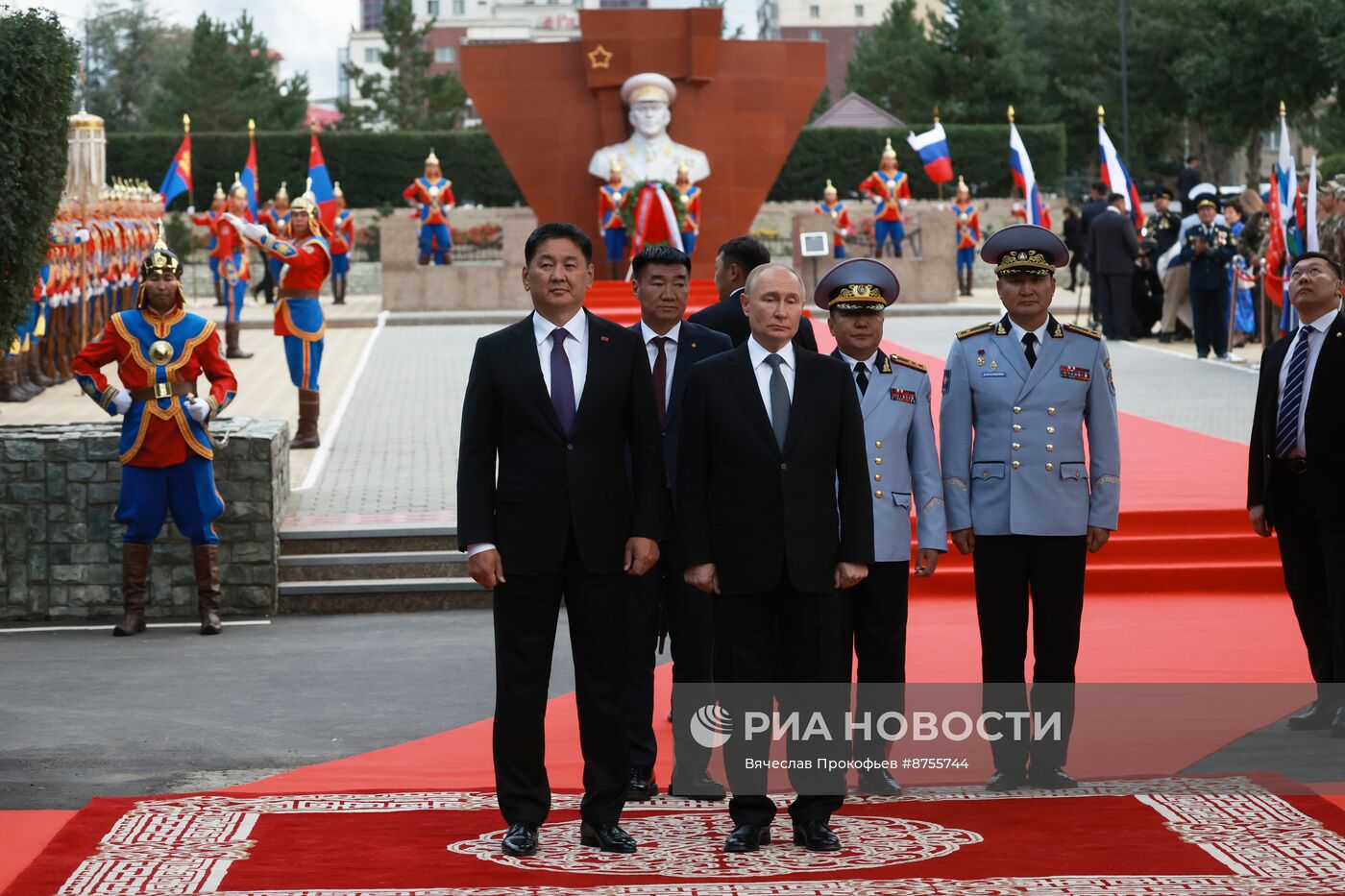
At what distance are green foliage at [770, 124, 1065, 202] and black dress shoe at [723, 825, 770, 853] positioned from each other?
45.0 metres

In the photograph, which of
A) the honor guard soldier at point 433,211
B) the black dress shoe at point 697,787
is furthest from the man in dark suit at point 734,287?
the honor guard soldier at point 433,211

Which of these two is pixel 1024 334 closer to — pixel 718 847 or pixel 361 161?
pixel 718 847

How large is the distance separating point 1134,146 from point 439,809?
5828cm

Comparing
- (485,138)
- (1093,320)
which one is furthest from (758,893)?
(485,138)

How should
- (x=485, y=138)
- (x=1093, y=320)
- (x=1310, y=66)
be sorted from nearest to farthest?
(x=1093, y=320), (x=1310, y=66), (x=485, y=138)

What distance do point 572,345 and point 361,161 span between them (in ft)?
148

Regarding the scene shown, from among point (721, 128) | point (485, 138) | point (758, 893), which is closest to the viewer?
point (758, 893)

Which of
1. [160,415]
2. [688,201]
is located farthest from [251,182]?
[160,415]

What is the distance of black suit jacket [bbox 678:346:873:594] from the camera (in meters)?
5.41

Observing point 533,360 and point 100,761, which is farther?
point 100,761

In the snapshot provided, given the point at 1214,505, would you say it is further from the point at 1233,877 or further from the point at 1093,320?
the point at 1093,320

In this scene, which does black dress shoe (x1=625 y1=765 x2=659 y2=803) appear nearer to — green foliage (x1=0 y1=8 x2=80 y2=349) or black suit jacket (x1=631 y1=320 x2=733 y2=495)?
black suit jacket (x1=631 y1=320 x2=733 y2=495)

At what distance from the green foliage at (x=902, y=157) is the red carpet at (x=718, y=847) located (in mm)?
44499

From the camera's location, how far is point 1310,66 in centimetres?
4228
